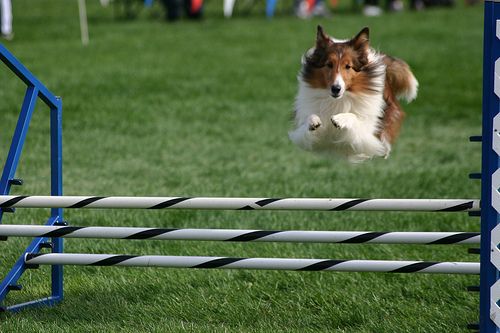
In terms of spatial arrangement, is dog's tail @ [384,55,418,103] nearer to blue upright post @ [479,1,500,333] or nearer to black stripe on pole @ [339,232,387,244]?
blue upright post @ [479,1,500,333]

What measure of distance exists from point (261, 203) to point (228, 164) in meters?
4.50

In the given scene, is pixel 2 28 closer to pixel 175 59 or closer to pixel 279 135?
pixel 175 59

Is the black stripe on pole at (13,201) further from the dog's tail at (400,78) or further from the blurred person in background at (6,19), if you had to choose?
the blurred person in background at (6,19)

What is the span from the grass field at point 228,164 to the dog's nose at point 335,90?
1393 millimetres

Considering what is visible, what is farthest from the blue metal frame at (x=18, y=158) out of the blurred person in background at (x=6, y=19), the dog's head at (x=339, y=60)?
the blurred person in background at (x=6, y=19)

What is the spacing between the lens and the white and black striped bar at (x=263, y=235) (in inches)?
Answer: 106

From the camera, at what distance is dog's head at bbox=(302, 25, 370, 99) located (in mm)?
2648

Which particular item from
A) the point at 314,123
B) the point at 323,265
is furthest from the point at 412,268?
the point at 314,123

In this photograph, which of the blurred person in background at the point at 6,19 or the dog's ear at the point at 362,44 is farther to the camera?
the blurred person in background at the point at 6,19

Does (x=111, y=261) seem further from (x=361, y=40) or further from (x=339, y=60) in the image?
(x=361, y=40)

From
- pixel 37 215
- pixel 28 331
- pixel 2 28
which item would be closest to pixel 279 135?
pixel 37 215

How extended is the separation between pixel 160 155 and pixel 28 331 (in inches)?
185

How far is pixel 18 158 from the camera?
129 inches

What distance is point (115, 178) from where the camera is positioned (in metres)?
6.60
